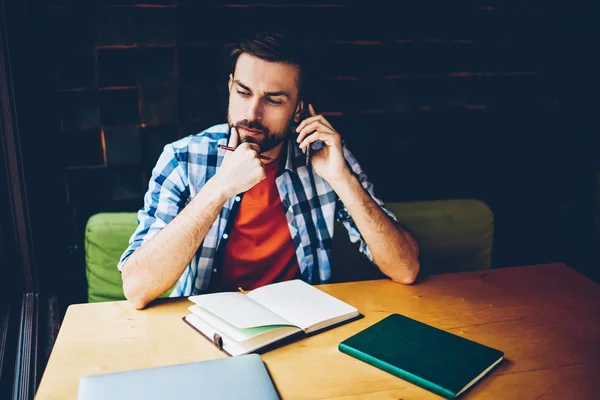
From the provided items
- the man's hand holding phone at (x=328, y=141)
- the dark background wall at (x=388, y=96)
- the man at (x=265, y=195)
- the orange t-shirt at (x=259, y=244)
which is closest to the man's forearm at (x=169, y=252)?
the man at (x=265, y=195)

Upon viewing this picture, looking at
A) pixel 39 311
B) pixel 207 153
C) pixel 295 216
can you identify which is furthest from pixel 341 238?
pixel 39 311

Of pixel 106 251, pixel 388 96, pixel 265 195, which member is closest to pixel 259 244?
pixel 265 195

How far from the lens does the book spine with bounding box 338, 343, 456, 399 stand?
96 centimetres

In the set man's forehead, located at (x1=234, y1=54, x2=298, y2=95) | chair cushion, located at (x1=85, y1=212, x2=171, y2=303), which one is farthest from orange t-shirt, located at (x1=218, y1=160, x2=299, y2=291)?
chair cushion, located at (x1=85, y1=212, x2=171, y2=303)

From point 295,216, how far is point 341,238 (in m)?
0.33

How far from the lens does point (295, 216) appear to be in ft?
5.92

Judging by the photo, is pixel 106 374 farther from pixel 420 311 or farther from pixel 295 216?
pixel 295 216

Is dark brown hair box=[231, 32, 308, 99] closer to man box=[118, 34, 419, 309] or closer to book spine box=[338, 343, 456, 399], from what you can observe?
man box=[118, 34, 419, 309]

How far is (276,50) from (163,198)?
63 centimetres

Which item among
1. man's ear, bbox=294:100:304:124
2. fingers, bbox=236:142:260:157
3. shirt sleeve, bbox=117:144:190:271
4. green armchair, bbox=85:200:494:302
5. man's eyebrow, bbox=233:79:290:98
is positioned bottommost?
green armchair, bbox=85:200:494:302

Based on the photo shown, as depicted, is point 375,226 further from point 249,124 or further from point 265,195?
point 249,124

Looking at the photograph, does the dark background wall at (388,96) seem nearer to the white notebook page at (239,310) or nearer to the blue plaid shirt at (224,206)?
the blue plaid shirt at (224,206)

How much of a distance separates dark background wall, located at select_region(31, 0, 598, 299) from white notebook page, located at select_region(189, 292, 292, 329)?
984mm

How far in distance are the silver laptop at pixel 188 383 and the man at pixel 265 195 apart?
0.52m
